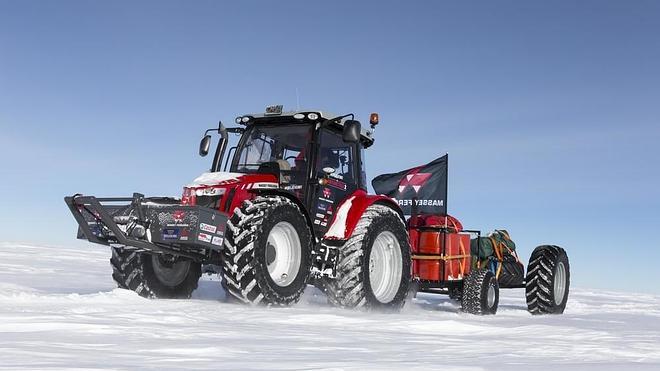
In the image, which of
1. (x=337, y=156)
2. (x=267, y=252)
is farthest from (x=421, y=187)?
(x=267, y=252)

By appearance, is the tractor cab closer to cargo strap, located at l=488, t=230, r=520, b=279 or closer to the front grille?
the front grille

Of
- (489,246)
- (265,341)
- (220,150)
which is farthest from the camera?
(489,246)

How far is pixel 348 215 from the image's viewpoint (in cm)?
848

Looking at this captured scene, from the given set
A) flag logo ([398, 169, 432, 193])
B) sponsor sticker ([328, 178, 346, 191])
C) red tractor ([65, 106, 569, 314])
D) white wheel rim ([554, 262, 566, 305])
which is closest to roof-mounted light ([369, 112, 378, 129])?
red tractor ([65, 106, 569, 314])

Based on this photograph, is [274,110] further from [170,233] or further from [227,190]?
[170,233]

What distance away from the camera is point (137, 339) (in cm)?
439

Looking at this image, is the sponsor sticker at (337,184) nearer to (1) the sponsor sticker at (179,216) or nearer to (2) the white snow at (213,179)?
(2) the white snow at (213,179)

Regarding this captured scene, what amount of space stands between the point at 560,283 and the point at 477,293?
9.22 ft

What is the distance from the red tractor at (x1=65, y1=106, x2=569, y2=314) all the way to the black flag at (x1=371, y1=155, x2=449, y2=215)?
0.34 m

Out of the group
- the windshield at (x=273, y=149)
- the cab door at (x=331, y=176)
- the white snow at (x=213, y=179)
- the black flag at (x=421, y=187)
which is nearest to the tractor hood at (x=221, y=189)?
the white snow at (x=213, y=179)

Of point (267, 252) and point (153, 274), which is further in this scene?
point (153, 274)

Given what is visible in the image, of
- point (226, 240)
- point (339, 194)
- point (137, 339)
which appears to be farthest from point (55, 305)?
point (339, 194)

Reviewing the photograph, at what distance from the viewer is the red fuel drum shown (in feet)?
33.0

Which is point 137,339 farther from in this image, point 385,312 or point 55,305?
point 385,312
